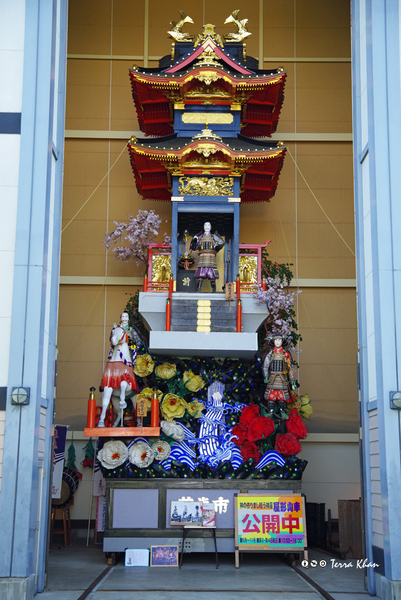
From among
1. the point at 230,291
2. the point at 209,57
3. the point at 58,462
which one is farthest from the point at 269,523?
the point at 209,57

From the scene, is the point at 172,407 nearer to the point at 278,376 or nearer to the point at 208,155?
the point at 278,376

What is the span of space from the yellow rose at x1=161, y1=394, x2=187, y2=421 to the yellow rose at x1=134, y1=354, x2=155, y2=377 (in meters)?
0.71

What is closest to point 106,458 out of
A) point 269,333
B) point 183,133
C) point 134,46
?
point 269,333

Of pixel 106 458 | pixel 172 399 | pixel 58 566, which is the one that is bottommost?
pixel 58 566

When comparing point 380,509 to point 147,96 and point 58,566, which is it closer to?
point 58,566

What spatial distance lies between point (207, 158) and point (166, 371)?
3.58 meters

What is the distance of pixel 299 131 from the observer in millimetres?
14000

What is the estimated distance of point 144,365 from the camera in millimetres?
10844

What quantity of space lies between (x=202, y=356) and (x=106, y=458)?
7.74 feet

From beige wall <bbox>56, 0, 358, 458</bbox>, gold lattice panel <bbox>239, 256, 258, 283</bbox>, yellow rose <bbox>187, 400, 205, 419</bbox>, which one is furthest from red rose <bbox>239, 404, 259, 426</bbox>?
beige wall <bbox>56, 0, 358, 458</bbox>

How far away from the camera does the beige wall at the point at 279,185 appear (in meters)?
13.2

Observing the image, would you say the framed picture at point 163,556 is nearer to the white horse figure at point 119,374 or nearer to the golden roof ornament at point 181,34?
the white horse figure at point 119,374

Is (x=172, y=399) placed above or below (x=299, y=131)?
below

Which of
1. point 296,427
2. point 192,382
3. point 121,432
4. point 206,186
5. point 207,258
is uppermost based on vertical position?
point 206,186
